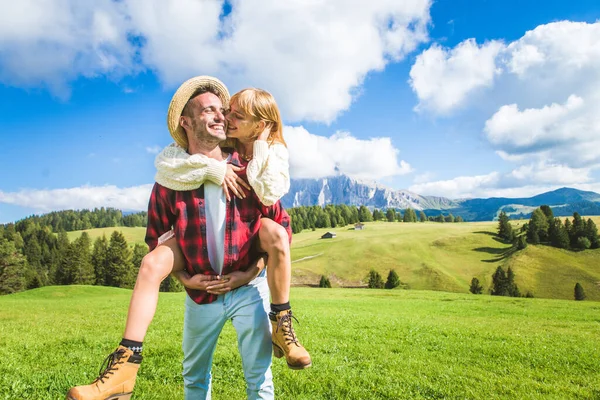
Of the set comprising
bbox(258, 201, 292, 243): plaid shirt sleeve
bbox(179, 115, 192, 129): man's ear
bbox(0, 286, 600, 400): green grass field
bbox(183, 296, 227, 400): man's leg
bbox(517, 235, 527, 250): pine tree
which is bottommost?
bbox(517, 235, 527, 250): pine tree

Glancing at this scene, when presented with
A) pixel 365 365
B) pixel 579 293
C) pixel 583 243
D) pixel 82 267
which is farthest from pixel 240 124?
pixel 583 243

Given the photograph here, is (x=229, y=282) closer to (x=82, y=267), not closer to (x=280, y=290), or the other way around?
(x=280, y=290)

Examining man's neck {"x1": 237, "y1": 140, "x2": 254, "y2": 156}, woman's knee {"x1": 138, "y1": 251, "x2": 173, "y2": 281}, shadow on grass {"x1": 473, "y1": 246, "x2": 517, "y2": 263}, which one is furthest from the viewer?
shadow on grass {"x1": 473, "y1": 246, "x2": 517, "y2": 263}

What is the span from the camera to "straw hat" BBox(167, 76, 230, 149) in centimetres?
323

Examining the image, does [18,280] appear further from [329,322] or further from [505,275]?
[505,275]

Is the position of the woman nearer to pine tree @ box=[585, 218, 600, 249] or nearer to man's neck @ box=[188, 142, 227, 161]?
man's neck @ box=[188, 142, 227, 161]

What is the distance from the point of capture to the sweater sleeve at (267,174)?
9.48 ft

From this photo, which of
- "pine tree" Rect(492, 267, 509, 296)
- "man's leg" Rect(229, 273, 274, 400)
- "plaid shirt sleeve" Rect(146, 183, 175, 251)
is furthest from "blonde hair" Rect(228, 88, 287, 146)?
"pine tree" Rect(492, 267, 509, 296)

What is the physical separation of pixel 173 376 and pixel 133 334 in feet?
13.0

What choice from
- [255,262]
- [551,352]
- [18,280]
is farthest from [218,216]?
[18,280]

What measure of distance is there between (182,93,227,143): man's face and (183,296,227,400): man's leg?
1.42 meters

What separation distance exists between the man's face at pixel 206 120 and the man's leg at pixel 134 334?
0.94 metres

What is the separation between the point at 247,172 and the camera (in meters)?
2.92

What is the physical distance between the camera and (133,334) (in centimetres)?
268
